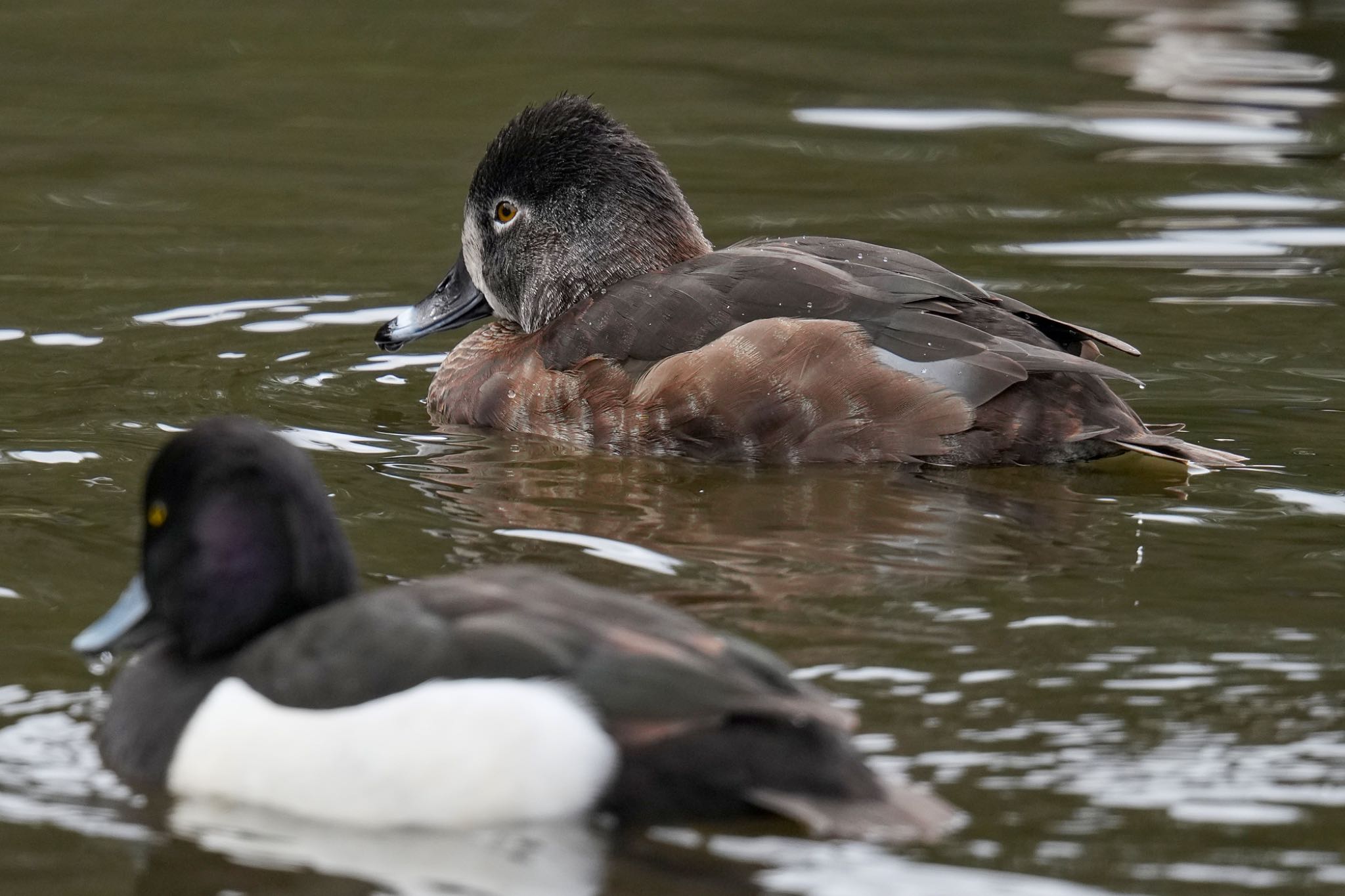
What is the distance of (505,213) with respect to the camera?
8.12 m

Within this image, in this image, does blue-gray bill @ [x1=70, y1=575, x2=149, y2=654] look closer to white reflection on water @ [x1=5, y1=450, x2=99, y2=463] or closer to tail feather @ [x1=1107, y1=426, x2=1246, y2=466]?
white reflection on water @ [x1=5, y1=450, x2=99, y2=463]

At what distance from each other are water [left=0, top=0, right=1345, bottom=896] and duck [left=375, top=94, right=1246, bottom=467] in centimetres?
13

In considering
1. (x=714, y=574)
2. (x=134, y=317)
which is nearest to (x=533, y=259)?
(x=134, y=317)

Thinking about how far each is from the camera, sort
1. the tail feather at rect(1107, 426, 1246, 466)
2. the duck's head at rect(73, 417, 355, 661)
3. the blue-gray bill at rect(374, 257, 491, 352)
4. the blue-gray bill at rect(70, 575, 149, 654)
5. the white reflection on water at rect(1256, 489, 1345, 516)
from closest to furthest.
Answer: the duck's head at rect(73, 417, 355, 661)
the blue-gray bill at rect(70, 575, 149, 654)
the white reflection on water at rect(1256, 489, 1345, 516)
the tail feather at rect(1107, 426, 1246, 466)
the blue-gray bill at rect(374, 257, 491, 352)

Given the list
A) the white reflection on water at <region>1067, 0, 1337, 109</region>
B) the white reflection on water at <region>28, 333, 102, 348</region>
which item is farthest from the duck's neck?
the white reflection on water at <region>1067, 0, 1337, 109</region>

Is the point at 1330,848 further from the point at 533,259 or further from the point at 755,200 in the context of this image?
the point at 755,200

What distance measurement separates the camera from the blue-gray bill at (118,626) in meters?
4.57

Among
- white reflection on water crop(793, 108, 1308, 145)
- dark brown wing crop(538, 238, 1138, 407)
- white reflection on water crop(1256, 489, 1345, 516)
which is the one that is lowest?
white reflection on water crop(1256, 489, 1345, 516)

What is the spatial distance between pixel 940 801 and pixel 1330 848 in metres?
0.75

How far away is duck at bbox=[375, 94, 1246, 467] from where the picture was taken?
6773 mm

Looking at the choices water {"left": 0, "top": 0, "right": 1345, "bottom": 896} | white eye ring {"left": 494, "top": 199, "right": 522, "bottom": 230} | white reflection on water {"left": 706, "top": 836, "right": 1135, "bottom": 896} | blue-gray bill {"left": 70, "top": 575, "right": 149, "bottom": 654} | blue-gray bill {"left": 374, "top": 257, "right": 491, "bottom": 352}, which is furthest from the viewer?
blue-gray bill {"left": 374, "top": 257, "right": 491, "bottom": 352}

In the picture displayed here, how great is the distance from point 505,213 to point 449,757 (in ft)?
14.2

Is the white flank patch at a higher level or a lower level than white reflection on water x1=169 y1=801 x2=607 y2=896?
higher

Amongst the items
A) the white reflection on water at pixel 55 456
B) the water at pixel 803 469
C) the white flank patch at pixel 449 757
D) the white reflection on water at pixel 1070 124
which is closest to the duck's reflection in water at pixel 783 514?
the water at pixel 803 469
